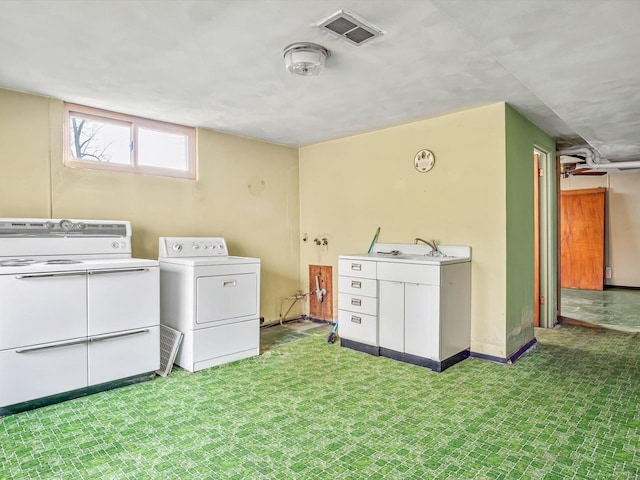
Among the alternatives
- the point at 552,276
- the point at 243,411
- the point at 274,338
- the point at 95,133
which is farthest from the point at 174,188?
the point at 552,276

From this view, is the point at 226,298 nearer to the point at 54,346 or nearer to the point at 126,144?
the point at 54,346

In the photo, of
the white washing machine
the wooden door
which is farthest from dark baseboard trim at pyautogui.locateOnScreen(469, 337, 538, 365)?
the wooden door

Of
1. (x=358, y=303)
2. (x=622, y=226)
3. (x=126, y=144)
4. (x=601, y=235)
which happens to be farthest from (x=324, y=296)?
(x=622, y=226)

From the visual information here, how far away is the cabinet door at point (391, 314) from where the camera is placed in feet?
11.4

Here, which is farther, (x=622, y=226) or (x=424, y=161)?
(x=622, y=226)

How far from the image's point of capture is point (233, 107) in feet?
11.5

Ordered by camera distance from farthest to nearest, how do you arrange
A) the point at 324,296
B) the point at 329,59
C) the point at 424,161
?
the point at 324,296
the point at 424,161
the point at 329,59

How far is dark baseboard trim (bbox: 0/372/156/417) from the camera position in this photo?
2477 millimetres

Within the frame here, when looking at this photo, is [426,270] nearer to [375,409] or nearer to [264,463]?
[375,409]

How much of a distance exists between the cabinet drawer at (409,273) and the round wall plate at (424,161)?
1.09m

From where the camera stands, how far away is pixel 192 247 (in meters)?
3.88

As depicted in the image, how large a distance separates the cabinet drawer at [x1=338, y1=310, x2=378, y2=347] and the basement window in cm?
222

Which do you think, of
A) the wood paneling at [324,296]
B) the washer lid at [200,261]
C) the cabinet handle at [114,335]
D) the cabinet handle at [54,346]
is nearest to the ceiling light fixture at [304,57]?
the washer lid at [200,261]

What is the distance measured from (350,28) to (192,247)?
2.58m
